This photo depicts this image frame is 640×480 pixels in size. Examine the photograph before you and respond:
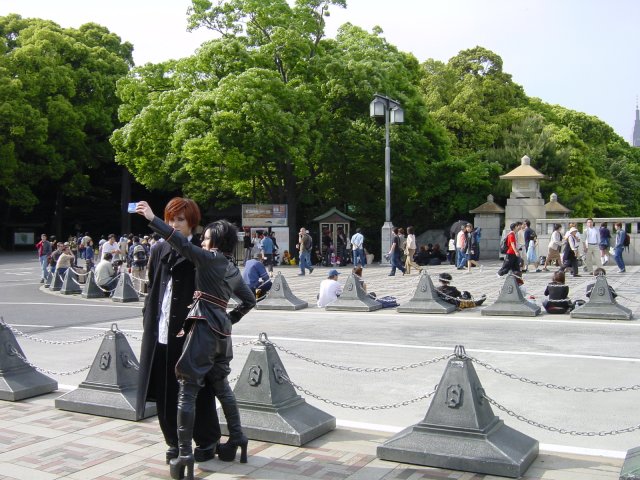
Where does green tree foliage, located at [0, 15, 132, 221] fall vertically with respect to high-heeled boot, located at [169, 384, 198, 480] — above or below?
above

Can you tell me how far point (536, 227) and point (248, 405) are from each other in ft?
Answer: 83.6

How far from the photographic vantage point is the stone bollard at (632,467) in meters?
4.00

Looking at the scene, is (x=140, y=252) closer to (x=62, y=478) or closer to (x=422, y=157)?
(x=62, y=478)

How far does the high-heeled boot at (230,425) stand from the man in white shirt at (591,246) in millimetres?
20455

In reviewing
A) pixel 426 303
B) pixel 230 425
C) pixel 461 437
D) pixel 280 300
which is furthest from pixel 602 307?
pixel 230 425

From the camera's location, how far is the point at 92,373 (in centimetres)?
701

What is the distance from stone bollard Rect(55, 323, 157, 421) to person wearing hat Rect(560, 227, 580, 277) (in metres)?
16.6

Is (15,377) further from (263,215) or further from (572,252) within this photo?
(263,215)

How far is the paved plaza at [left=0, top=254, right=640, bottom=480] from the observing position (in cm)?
525

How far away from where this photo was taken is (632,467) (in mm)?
4141

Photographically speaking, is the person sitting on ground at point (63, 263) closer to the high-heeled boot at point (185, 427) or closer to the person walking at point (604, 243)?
the person walking at point (604, 243)

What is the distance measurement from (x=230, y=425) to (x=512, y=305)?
33.4ft

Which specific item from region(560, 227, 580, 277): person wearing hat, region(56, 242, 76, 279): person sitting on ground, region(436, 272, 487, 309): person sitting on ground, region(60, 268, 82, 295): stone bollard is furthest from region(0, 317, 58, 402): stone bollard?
region(560, 227, 580, 277): person wearing hat

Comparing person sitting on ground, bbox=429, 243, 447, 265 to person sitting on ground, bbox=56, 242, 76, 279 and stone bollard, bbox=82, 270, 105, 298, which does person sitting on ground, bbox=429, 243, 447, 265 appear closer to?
person sitting on ground, bbox=56, 242, 76, 279
